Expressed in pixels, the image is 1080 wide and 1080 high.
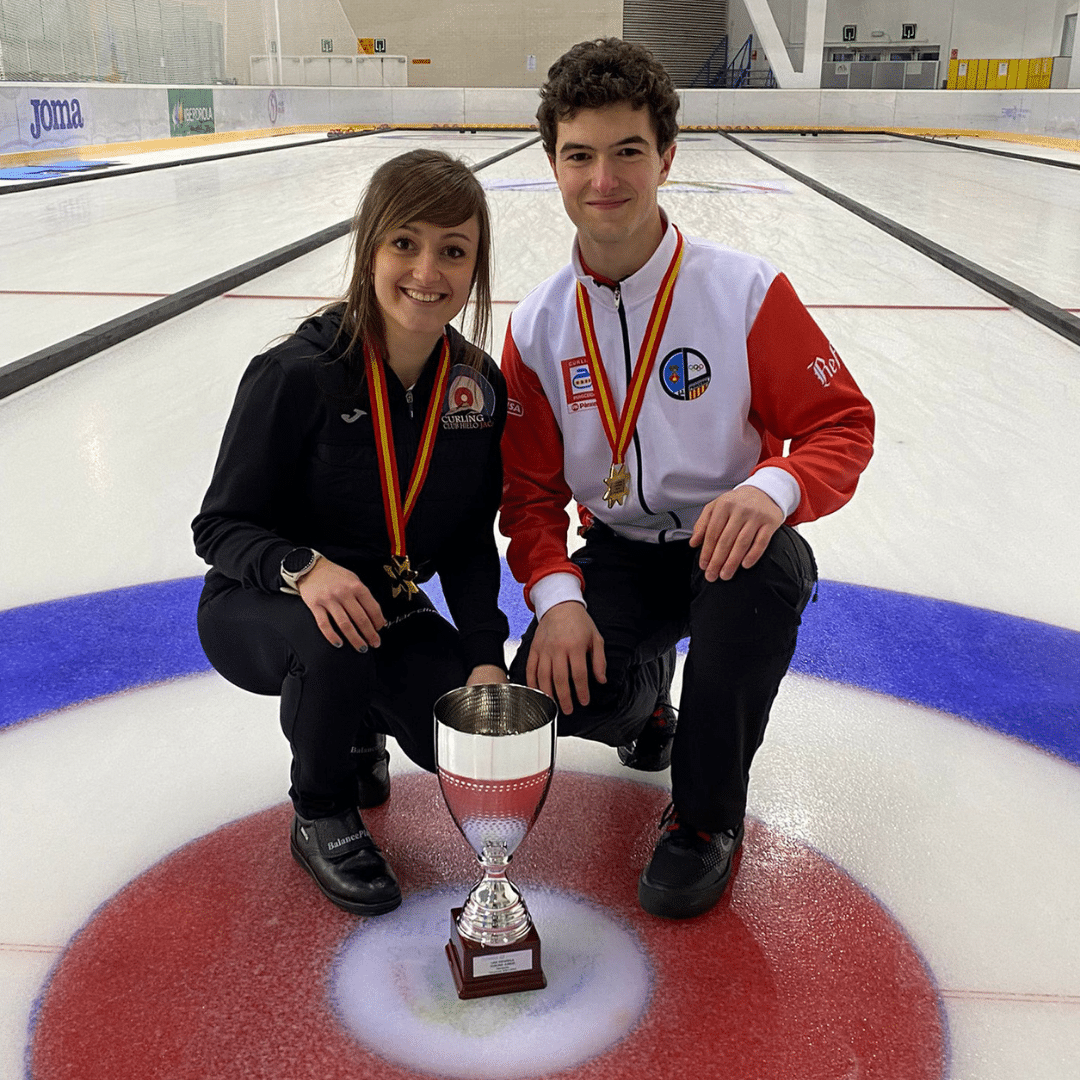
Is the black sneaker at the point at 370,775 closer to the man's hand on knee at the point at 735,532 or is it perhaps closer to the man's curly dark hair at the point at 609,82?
the man's hand on knee at the point at 735,532

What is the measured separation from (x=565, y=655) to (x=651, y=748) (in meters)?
0.34

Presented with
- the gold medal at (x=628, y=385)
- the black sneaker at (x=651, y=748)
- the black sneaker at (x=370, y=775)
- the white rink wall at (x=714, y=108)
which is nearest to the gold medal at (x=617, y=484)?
the gold medal at (x=628, y=385)

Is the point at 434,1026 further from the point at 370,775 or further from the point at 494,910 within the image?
the point at 370,775

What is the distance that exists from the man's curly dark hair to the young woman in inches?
6.6

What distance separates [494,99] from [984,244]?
53.4 feet

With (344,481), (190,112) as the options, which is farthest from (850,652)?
(190,112)

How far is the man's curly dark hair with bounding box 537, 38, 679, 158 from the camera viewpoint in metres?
1.47

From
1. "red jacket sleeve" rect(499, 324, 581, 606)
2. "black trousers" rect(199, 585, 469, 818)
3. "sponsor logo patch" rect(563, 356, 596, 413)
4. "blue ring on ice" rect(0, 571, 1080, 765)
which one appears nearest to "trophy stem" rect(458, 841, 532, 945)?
"black trousers" rect(199, 585, 469, 818)

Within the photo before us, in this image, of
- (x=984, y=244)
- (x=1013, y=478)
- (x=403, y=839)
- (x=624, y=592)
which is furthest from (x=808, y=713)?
(x=984, y=244)

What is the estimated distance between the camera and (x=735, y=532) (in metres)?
1.31

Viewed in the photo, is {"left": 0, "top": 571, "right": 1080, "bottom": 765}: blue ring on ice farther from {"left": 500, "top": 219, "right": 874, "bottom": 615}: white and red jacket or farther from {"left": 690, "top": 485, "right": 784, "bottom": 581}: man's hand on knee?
{"left": 690, "top": 485, "right": 784, "bottom": 581}: man's hand on knee

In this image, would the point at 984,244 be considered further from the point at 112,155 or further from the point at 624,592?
the point at 112,155

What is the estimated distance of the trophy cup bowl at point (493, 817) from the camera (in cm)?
112

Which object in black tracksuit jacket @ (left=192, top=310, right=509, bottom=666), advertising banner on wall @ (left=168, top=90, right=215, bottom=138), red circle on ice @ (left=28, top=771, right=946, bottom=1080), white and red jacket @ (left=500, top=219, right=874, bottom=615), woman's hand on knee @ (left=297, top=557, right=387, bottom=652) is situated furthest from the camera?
advertising banner on wall @ (left=168, top=90, right=215, bottom=138)
